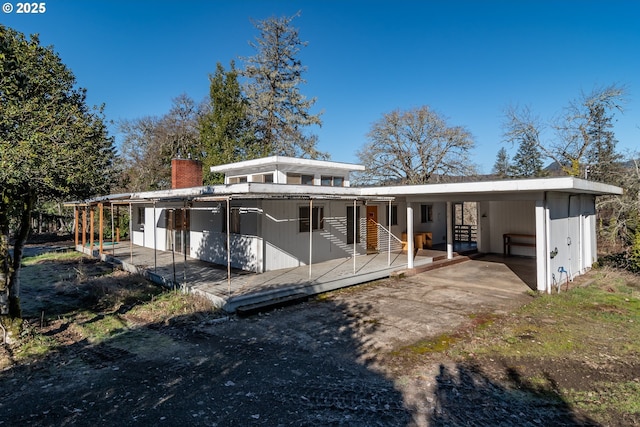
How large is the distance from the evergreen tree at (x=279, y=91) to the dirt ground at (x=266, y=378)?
832 inches

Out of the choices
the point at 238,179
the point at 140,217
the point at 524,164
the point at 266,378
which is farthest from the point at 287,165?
the point at 524,164

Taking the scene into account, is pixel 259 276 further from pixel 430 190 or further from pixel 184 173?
pixel 184 173

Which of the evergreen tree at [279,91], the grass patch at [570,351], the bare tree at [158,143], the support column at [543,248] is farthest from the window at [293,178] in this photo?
the bare tree at [158,143]

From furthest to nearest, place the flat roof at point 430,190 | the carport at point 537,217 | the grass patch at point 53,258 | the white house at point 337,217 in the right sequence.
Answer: the grass patch at point 53,258, the white house at point 337,217, the carport at point 537,217, the flat roof at point 430,190

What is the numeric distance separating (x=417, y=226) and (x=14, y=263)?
14.4 metres

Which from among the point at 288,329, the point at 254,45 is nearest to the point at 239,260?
the point at 288,329

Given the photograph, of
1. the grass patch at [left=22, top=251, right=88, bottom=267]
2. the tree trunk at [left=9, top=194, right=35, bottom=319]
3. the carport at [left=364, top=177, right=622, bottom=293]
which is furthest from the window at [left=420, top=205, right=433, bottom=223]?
the grass patch at [left=22, top=251, right=88, bottom=267]

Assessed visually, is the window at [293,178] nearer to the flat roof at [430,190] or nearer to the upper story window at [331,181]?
the upper story window at [331,181]

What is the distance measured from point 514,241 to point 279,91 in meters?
19.8

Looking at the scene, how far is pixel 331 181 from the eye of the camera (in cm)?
1524

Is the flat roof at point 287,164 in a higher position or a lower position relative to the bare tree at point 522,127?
lower

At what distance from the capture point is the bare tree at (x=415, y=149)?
27.7 metres

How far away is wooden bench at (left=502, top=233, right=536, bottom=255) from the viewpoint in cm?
1434

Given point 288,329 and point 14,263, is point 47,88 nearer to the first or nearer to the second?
point 14,263
